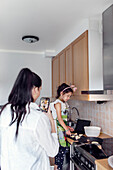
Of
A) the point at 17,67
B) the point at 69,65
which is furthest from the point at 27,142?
the point at 17,67

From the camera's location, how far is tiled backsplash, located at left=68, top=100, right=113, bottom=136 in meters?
1.95

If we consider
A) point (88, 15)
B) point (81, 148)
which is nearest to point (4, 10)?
point (88, 15)

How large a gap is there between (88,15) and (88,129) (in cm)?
137

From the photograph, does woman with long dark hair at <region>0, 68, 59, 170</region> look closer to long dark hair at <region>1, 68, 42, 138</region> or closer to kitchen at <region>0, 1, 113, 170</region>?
long dark hair at <region>1, 68, 42, 138</region>

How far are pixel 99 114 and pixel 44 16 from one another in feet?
4.71

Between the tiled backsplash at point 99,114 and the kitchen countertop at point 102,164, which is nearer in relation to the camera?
the kitchen countertop at point 102,164

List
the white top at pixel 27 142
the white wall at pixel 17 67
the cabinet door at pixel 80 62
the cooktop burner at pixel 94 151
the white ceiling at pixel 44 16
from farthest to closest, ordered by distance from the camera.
Result: the white wall at pixel 17 67 → the cabinet door at pixel 80 62 → the white ceiling at pixel 44 16 → the cooktop burner at pixel 94 151 → the white top at pixel 27 142

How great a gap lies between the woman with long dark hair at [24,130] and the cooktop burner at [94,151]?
43 centimetres

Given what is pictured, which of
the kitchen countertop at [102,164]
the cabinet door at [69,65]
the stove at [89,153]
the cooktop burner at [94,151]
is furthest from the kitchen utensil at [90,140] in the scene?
the cabinet door at [69,65]

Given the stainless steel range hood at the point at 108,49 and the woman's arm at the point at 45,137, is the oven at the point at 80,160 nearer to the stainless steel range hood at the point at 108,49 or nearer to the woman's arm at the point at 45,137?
the woman's arm at the point at 45,137

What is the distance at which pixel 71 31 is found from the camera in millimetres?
2404

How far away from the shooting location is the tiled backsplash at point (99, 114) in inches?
76.7

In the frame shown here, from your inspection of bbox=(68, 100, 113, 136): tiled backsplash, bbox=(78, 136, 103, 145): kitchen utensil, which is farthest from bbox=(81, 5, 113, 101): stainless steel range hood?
bbox=(78, 136, 103, 145): kitchen utensil

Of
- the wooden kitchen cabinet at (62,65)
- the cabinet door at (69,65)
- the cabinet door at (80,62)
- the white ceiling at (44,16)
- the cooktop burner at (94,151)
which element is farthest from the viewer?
the wooden kitchen cabinet at (62,65)
